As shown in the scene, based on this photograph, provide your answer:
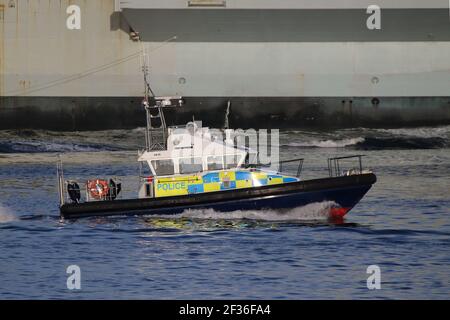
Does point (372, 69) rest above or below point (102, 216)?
above

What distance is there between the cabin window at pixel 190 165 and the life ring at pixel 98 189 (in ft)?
7.04

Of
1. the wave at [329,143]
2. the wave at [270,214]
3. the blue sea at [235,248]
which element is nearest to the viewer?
the blue sea at [235,248]

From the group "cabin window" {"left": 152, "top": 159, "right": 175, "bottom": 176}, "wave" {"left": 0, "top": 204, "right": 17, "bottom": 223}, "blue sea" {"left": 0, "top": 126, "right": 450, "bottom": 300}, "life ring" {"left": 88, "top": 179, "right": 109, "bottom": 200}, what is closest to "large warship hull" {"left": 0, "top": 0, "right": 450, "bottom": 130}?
"blue sea" {"left": 0, "top": 126, "right": 450, "bottom": 300}

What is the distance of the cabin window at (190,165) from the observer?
28.2m

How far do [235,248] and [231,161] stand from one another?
12.6 ft

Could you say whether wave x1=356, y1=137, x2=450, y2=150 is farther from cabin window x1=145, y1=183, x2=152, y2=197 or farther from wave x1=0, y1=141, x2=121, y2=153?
cabin window x1=145, y1=183, x2=152, y2=197

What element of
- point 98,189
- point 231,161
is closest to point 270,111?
point 98,189

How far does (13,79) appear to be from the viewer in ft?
153

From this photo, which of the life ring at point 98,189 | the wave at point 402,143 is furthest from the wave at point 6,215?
the wave at point 402,143

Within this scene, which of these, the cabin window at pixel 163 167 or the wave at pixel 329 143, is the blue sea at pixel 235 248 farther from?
the wave at pixel 329 143

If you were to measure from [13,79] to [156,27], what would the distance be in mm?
6336

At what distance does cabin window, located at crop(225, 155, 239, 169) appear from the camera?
92.1ft
